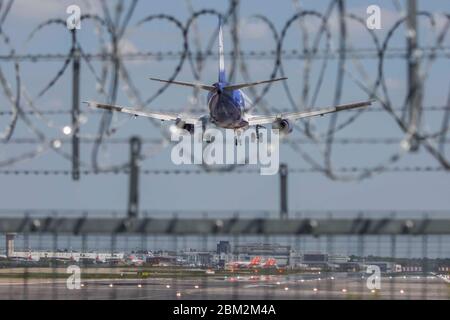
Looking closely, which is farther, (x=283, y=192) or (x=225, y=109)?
(x=225, y=109)

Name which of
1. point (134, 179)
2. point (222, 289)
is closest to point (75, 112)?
point (134, 179)

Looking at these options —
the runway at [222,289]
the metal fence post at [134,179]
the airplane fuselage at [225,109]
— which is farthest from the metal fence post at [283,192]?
the airplane fuselage at [225,109]

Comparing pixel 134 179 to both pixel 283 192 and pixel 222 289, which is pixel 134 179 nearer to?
Result: pixel 283 192

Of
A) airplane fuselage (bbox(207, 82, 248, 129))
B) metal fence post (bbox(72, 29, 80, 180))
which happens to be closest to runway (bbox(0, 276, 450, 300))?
airplane fuselage (bbox(207, 82, 248, 129))

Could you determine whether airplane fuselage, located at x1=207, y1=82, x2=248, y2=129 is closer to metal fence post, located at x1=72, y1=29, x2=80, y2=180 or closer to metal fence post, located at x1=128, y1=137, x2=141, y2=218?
metal fence post, located at x1=72, y1=29, x2=80, y2=180
